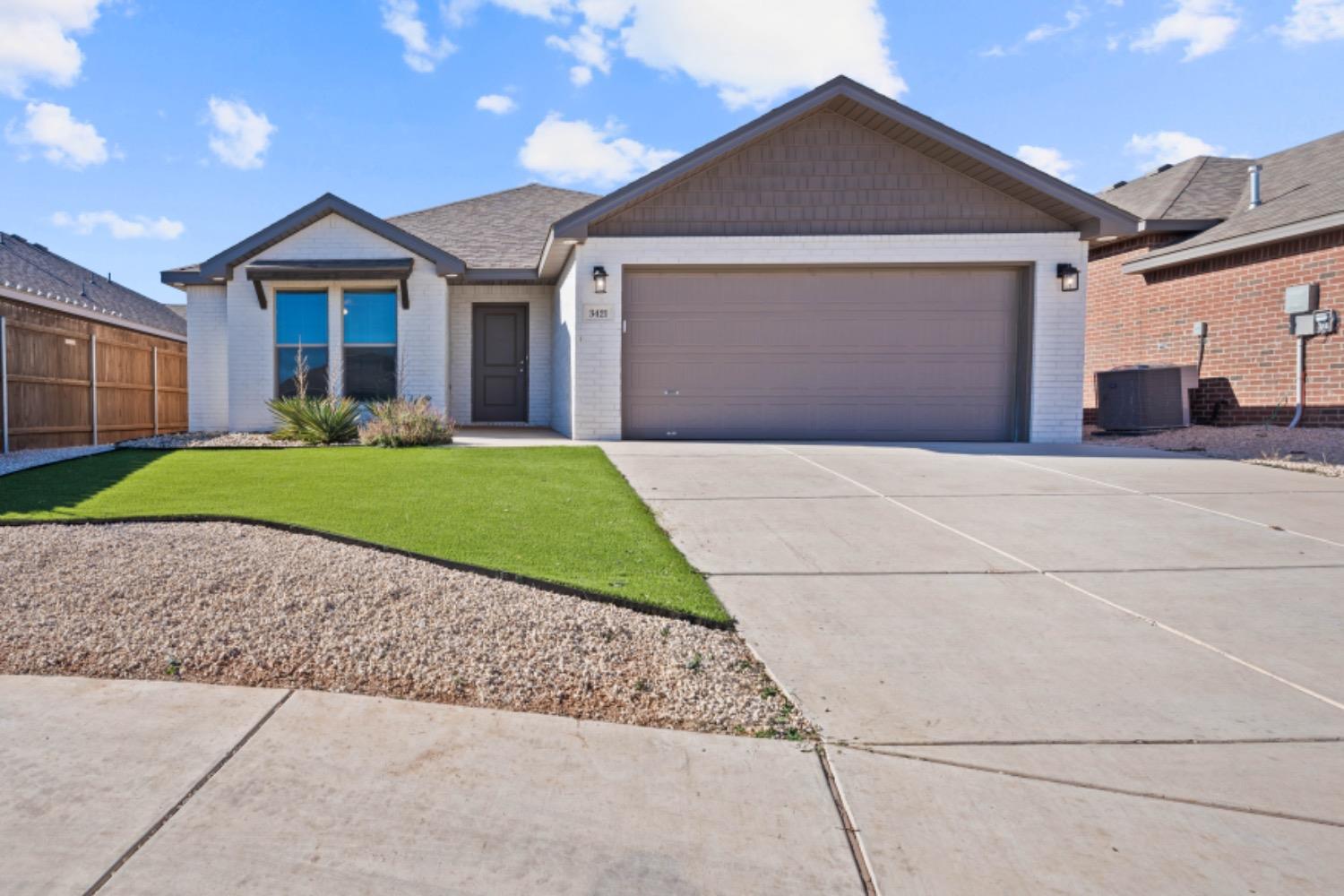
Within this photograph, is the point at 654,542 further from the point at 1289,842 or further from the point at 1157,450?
the point at 1157,450

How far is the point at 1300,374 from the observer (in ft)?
38.3

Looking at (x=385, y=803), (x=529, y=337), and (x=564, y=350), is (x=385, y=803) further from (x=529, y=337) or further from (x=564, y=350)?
(x=529, y=337)

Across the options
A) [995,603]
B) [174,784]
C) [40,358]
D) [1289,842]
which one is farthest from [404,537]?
[40,358]

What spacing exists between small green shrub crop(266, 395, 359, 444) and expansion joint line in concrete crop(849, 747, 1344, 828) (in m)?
9.67

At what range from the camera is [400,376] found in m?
12.6

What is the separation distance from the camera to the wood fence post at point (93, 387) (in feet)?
42.7

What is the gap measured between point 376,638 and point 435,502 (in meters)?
2.85

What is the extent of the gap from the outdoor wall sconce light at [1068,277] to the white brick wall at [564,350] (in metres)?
6.93

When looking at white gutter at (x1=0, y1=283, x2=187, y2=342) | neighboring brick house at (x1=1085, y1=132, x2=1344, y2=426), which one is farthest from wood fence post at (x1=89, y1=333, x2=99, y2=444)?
neighboring brick house at (x1=1085, y1=132, x2=1344, y2=426)

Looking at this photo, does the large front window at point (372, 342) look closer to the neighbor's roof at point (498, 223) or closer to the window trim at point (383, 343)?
the window trim at point (383, 343)

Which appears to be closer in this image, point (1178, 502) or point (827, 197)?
point (1178, 502)

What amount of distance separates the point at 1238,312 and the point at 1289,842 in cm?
1379

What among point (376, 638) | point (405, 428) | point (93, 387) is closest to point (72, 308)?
point (93, 387)

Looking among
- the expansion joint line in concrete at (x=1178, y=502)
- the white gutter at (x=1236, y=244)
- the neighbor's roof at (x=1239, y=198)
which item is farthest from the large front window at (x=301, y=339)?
the neighbor's roof at (x=1239, y=198)
